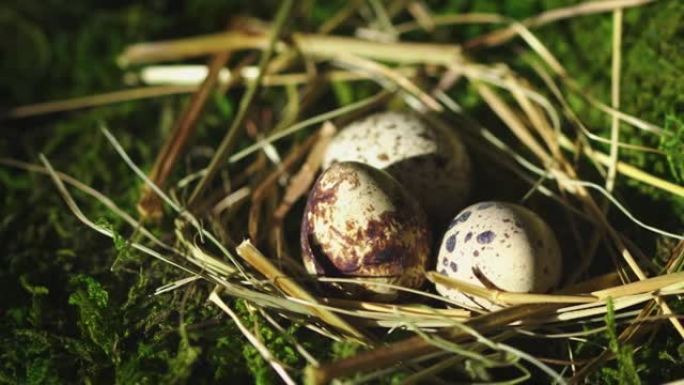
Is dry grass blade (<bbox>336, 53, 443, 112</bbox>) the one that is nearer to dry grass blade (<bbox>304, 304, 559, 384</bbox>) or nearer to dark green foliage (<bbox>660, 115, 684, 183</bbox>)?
dark green foliage (<bbox>660, 115, 684, 183</bbox>)

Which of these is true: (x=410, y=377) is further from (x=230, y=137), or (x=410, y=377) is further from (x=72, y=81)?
(x=72, y=81)

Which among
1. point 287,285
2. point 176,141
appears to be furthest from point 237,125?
point 287,285

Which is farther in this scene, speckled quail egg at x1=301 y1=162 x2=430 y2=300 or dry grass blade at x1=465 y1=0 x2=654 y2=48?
dry grass blade at x1=465 y1=0 x2=654 y2=48

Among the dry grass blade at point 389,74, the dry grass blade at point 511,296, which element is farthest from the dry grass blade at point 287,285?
the dry grass blade at point 389,74

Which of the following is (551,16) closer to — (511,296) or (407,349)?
(511,296)

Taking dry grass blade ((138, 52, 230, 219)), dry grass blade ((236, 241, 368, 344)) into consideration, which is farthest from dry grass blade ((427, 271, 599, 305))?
dry grass blade ((138, 52, 230, 219))

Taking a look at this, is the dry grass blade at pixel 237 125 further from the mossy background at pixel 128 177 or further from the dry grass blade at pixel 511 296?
the dry grass blade at pixel 511 296

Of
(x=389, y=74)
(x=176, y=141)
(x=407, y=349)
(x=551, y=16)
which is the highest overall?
(x=551, y=16)
